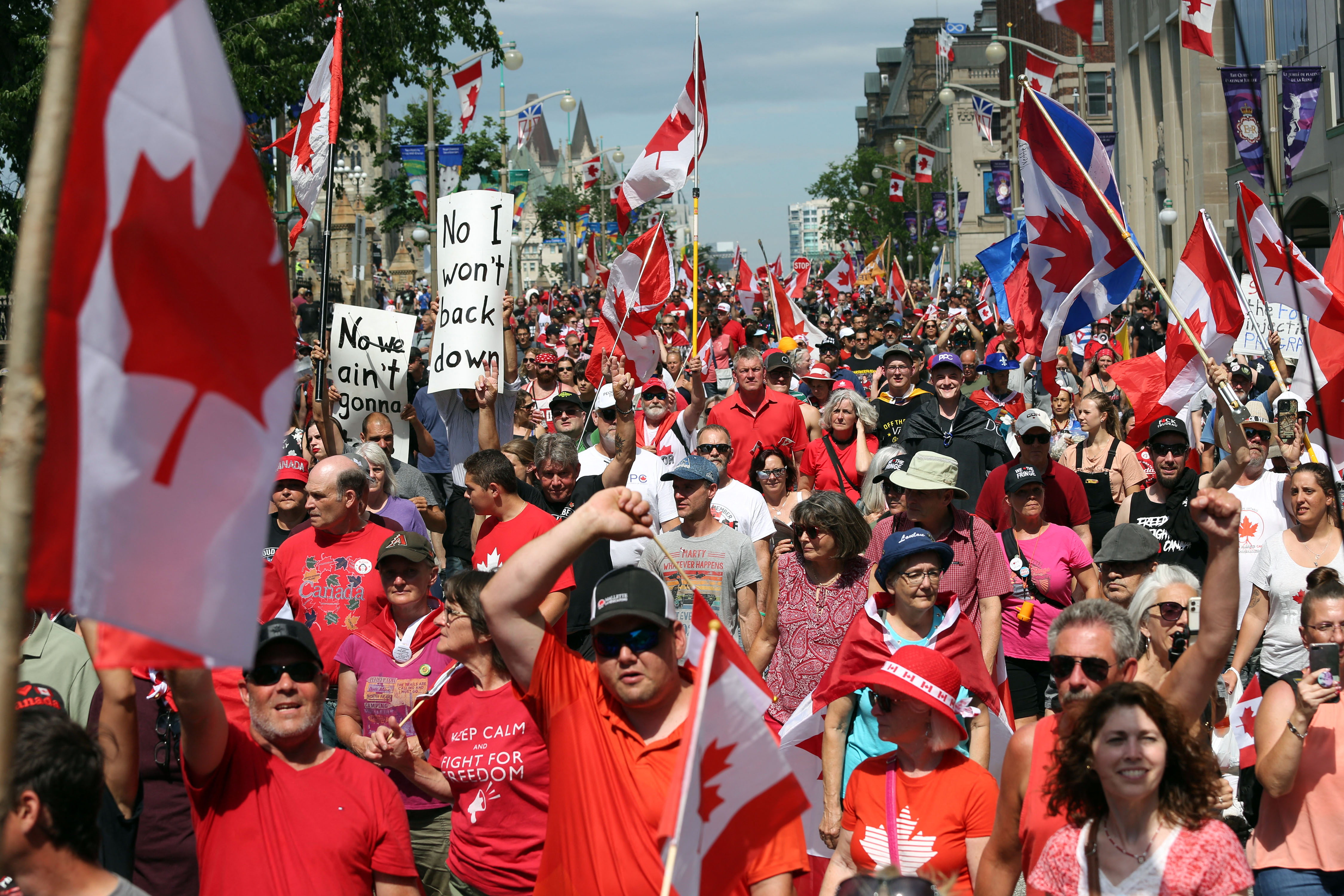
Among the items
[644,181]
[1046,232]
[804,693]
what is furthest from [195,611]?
[644,181]

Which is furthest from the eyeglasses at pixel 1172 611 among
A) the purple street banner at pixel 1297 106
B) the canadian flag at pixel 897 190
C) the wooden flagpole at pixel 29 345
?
the canadian flag at pixel 897 190

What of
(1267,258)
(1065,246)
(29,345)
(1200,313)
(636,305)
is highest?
(636,305)

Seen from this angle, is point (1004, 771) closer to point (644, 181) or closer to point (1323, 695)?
point (1323, 695)

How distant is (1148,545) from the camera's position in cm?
630

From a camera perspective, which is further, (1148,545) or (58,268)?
(1148,545)

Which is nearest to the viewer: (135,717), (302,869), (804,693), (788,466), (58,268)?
(58,268)

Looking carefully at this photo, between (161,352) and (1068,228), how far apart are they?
615 cm

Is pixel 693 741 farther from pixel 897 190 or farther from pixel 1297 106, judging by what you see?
pixel 897 190

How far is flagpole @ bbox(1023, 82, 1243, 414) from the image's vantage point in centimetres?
556

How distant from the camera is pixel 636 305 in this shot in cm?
1299

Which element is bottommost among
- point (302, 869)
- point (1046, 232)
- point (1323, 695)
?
point (302, 869)

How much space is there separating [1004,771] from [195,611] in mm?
2360

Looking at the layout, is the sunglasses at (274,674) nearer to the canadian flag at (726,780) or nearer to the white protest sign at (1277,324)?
the canadian flag at (726,780)

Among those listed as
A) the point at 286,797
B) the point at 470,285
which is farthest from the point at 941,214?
the point at 286,797
